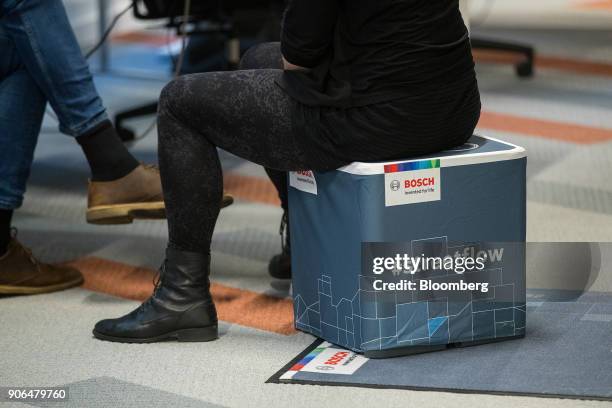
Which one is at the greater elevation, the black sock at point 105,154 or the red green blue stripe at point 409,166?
the red green blue stripe at point 409,166

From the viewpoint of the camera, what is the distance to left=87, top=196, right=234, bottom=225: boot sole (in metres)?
2.32

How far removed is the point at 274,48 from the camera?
224 cm

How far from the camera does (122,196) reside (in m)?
2.40

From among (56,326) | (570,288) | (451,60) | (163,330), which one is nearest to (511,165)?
(451,60)

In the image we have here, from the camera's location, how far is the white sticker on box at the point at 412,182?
1.92 m

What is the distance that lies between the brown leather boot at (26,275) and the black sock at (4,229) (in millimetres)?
11

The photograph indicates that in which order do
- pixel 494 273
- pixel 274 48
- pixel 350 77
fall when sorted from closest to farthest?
1. pixel 350 77
2. pixel 494 273
3. pixel 274 48

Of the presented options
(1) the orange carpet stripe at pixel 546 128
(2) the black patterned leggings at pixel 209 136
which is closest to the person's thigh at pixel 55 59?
(2) the black patterned leggings at pixel 209 136

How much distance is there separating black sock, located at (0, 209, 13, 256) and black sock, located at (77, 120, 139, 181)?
20 centimetres

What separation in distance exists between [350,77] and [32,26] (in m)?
0.83

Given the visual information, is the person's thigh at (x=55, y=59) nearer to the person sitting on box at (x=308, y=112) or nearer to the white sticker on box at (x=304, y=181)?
the person sitting on box at (x=308, y=112)

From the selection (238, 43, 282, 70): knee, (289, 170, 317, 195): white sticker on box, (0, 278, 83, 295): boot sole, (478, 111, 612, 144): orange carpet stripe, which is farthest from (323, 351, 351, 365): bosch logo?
(478, 111, 612, 144): orange carpet stripe

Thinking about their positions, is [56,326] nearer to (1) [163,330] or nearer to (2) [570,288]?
(1) [163,330]

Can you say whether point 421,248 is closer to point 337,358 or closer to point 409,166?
point 409,166
